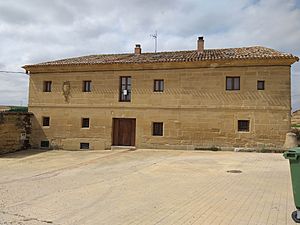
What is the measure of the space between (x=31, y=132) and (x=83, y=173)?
10330 mm

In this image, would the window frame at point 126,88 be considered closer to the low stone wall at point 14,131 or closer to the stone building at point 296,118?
the low stone wall at point 14,131

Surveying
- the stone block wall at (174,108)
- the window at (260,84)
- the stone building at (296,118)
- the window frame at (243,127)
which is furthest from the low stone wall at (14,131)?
the stone building at (296,118)

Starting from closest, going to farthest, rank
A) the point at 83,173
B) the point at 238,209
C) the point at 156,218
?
the point at 156,218
the point at 238,209
the point at 83,173

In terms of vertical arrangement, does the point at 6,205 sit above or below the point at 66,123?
below

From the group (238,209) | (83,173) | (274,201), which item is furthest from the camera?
(83,173)

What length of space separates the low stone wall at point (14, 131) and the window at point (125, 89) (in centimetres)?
672

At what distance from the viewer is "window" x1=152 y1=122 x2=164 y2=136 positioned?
56.5ft

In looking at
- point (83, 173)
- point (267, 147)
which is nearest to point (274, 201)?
point (83, 173)

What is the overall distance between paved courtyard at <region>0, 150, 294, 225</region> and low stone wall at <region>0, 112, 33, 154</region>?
455 cm

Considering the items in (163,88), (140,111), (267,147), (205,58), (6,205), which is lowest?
(6,205)

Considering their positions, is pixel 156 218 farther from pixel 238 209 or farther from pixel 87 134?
pixel 87 134

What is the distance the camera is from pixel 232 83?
1599 centimetres

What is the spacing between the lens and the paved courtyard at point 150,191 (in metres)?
5.53

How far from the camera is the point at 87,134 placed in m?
18.5
